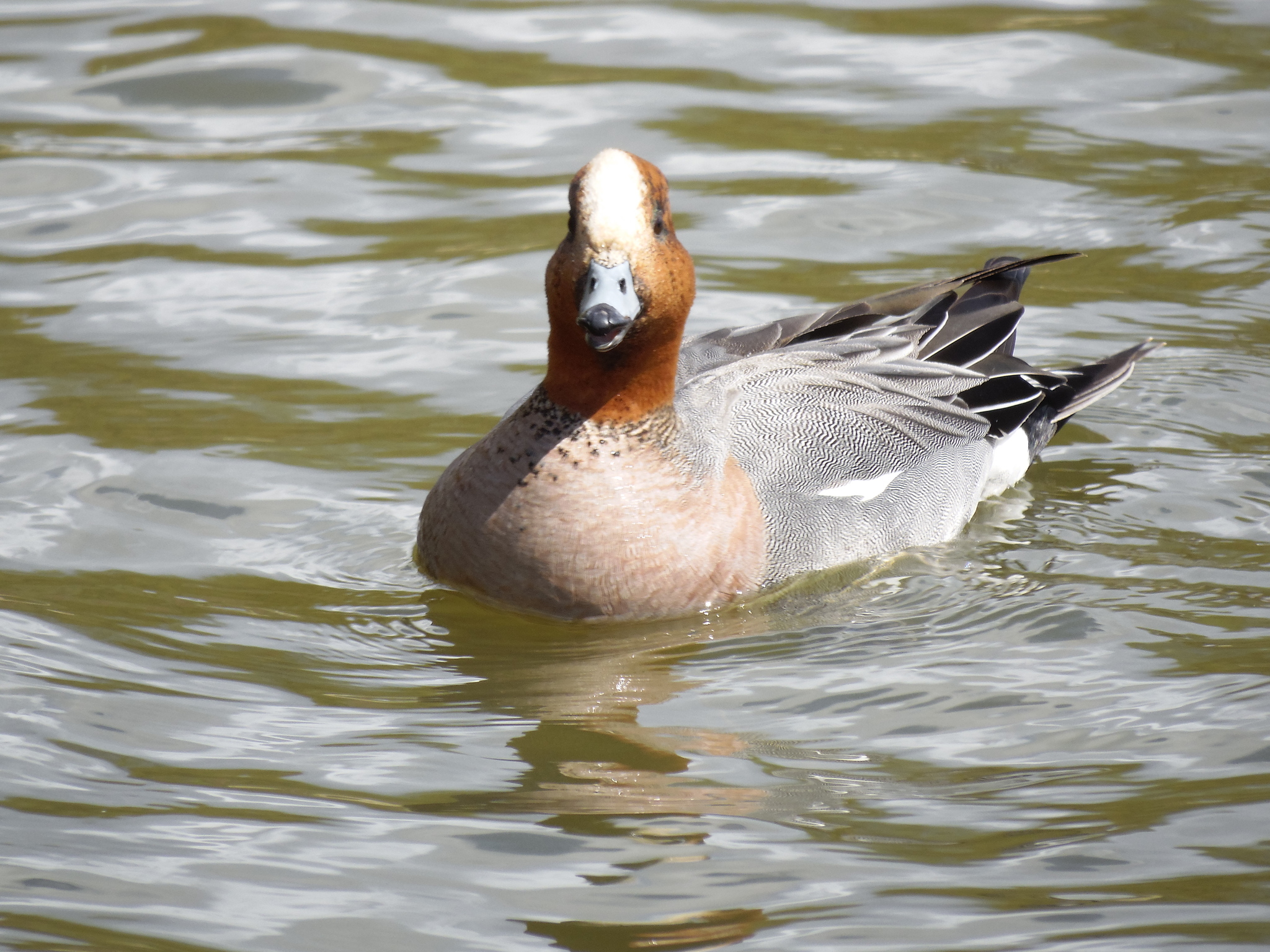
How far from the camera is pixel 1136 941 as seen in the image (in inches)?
134

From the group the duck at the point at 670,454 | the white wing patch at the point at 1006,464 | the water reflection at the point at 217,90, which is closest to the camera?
the duck at the point at 670,454

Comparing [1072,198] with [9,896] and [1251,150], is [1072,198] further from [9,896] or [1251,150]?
[9,896]

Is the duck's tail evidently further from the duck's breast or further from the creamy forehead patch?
the creamy forehead patch

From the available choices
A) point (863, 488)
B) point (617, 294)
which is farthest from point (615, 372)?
point (863, 488)

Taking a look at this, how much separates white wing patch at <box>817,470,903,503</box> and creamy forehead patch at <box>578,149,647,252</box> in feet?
4.02

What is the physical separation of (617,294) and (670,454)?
0.69 m

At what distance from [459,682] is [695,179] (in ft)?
14.9

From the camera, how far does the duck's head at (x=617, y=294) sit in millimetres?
4652

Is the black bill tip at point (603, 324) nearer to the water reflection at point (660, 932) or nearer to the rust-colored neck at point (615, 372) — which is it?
the rust-colored neck at point (615, 372)

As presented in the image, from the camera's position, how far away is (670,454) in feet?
16.8

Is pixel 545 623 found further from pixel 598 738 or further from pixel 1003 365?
pixel 1003 365

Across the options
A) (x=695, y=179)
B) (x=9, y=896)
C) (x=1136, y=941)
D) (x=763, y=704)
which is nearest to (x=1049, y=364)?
(x=695, y=179)

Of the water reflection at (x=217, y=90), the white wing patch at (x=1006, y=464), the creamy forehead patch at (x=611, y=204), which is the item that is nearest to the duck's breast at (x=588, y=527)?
the creamy forehead patch at (x=611, y=204)

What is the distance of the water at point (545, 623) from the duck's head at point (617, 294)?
0.75m
